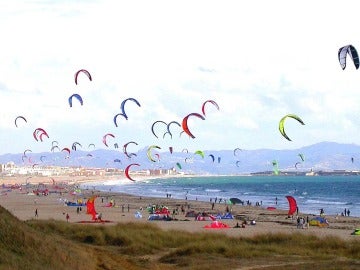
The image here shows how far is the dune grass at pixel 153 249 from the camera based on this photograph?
444 inches

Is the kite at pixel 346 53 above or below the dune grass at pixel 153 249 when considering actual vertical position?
above

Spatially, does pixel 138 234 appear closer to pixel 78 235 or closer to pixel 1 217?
pixel 78 235

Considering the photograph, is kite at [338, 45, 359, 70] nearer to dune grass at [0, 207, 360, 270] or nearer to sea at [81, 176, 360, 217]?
dune grass at [0, 207, 360, 270]

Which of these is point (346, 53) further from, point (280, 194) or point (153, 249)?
point (280, 194)

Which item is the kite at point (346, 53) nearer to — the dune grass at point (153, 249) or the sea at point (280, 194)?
the dune grass at point (153, 249)

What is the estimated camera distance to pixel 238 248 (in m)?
17.8

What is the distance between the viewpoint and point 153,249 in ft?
63.3

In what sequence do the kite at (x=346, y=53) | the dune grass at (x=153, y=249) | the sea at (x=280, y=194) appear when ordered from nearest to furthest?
the dune grass at (x=153, y=249), the kite at (x=346, y=53), the sea at (x=280, y=194)

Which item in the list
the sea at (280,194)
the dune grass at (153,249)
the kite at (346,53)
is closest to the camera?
the dune grass at (153,249)

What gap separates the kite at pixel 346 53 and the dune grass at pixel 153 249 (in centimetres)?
537

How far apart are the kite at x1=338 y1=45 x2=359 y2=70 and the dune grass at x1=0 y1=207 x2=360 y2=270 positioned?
5.37 meters

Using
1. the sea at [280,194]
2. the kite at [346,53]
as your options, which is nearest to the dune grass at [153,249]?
the kite at [346,53]

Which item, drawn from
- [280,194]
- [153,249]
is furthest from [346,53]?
[280,194]

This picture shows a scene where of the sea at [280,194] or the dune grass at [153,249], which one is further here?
the sea at [280,194]
